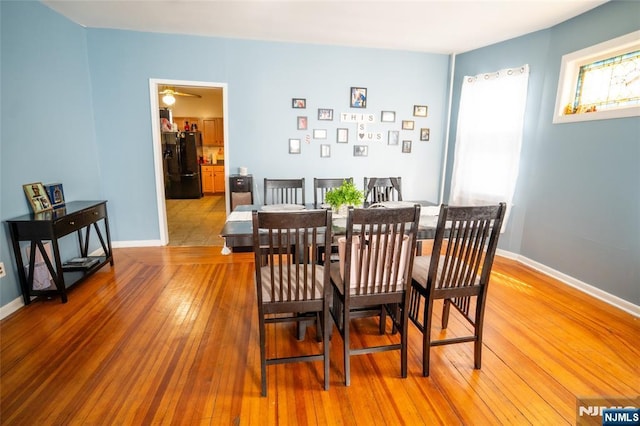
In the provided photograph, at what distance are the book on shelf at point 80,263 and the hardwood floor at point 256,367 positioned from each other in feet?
0.96

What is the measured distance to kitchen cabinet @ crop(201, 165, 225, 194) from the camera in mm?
8086

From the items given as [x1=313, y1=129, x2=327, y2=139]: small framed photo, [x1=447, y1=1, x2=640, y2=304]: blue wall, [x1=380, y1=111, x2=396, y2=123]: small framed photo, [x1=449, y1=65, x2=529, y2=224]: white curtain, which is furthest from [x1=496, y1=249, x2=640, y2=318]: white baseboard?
[x1=313, y1=129, x2=327, y2=139]: small framed photo

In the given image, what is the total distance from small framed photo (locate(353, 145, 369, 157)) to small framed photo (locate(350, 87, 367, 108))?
1.82 ft

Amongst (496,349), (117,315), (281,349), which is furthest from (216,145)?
(496,349)

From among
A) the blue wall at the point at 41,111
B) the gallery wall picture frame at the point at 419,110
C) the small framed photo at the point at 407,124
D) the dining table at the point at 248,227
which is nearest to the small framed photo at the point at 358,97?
the small framed photo at the point at 407,124

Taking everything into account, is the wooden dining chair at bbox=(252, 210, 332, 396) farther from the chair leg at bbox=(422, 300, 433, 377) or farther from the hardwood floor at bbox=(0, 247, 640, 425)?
the chair leg at bbox=(422, 300, 433, 377)

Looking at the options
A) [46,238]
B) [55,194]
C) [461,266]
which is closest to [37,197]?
[55,194]

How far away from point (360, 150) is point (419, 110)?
104 cm

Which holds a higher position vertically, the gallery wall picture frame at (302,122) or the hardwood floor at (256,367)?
the gallery wall picture frame at (302,122)

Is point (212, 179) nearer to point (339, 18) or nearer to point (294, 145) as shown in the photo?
point (294, 145)

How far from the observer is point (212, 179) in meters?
8.16

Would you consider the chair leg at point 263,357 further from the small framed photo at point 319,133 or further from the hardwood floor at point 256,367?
the small framed photo at point 319,133

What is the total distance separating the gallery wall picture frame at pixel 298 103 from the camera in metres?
4.05

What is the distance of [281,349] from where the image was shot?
80.4 inches
